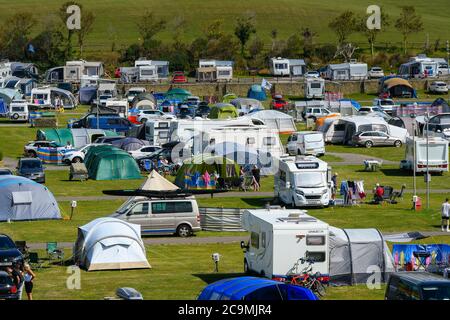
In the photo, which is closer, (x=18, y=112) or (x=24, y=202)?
(x=24, y=202)

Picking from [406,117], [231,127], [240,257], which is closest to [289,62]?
[406,117]

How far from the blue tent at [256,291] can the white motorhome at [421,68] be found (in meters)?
75.1

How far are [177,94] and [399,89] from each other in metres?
17.0

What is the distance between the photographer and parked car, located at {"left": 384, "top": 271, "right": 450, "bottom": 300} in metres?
21.8

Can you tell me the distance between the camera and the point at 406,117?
6638cm

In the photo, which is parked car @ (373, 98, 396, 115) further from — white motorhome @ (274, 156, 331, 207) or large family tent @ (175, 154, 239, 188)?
white motorhome @ (274, 156, 331, 207)

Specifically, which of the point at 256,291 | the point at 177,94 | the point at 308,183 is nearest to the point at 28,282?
the point at 256,291

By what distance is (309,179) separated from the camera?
136ft

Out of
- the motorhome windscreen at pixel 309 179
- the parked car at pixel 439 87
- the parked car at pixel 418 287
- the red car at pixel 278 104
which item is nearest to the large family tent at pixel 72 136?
the motorhome windscreen at pixel 309 179

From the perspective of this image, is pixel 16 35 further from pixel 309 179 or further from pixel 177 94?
pixel 309 179

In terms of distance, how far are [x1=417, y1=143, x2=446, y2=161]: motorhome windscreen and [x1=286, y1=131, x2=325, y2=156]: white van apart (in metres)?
8.02

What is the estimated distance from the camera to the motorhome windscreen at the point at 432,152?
49094mm
